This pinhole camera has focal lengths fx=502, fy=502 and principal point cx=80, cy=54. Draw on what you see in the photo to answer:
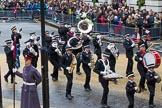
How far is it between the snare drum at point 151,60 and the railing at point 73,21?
449 inches

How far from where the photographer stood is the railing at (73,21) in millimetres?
28672

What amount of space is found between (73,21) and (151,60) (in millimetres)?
19800

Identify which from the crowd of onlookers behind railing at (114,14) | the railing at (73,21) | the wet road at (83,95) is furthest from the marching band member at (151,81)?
the crowd of onlookers behind railing at (114,14)

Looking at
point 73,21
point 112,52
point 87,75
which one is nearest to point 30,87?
point 87,75

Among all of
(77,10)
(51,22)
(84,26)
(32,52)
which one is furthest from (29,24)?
(32,52)

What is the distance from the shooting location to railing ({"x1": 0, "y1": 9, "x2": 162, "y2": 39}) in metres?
28.7

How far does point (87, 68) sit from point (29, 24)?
73.0ft

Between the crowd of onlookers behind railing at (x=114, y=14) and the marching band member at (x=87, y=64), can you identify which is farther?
the crowd of onlookers behind railing at (x=114, y=14)

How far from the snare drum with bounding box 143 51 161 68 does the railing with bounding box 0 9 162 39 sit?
11.4 meters

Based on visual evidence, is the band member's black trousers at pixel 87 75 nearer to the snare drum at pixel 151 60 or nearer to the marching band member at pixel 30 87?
the snare drum at pixel 151 60

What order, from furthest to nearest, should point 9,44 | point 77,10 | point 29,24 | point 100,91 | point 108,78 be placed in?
point 29,24 < point 77,10 < point 9,44 < point 100,91 < point 108,78

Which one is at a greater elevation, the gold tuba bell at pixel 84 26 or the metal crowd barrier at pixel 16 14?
the gold tuba bell at pixel 84 26

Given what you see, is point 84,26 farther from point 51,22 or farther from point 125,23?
point 51,22

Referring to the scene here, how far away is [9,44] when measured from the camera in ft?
61.0
